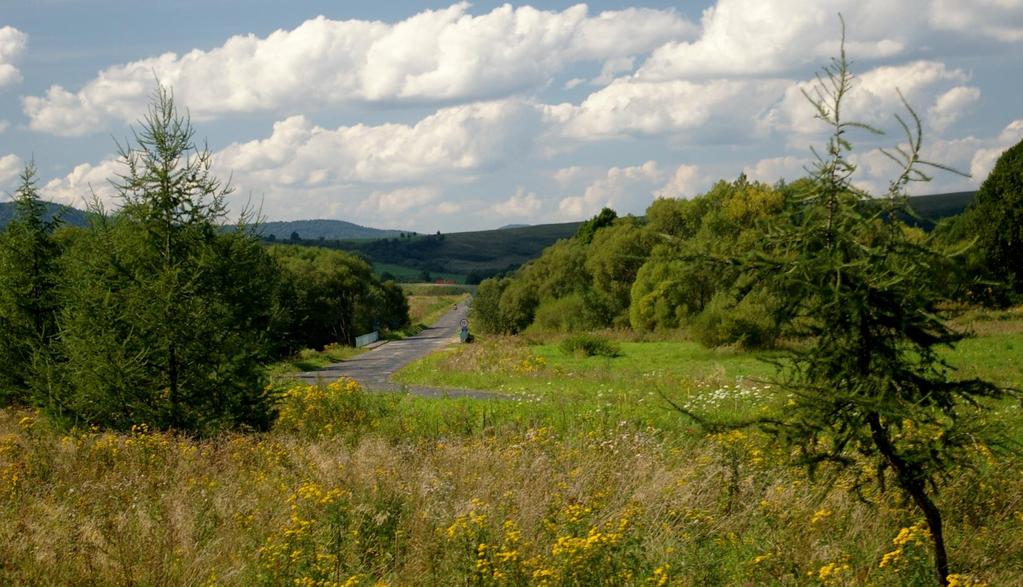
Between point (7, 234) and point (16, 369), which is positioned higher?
point (7, 234)

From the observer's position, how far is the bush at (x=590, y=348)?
3703cm

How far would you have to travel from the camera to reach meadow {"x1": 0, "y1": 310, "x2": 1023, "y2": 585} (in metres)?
6.11

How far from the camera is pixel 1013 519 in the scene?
7.55 meters

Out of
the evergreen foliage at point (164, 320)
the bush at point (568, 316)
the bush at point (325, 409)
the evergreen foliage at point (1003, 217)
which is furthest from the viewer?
the bush at point (568, 316)

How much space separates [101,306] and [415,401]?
9.78 metres

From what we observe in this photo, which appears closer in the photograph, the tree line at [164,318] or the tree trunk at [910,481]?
the tree trunk at [910,481]

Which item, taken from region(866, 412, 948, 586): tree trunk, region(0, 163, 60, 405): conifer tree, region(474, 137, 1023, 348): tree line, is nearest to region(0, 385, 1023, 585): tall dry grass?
region(866, 412, 948, 586): tree trunk

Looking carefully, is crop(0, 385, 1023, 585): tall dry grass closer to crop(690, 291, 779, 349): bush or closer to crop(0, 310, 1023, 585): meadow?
crop(0, 310, 1023, 585): meadow

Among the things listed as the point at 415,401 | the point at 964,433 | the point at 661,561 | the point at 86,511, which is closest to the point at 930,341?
the point at 964,433

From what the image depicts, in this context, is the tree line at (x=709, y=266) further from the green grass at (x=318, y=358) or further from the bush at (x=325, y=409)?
the green grass at (x=318, y=358)

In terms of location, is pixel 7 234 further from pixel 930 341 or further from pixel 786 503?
pixel 930 341

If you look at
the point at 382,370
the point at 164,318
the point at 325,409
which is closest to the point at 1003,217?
the point at 382,370

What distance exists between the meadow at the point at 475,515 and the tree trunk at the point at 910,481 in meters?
0.21

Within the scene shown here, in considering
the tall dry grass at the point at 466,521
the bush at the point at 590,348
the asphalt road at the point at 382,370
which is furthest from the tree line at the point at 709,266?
the asphalt road at the point at 382,370
